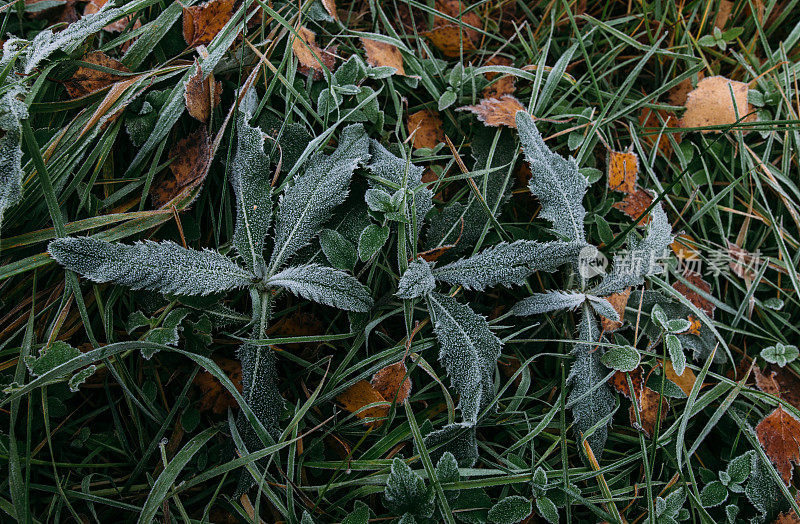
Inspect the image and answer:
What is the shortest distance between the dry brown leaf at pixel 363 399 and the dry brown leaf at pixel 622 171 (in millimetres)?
1057

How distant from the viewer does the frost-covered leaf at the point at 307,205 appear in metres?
1.51

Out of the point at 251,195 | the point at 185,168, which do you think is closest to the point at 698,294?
the point at 251,195

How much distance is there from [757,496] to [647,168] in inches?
42.4

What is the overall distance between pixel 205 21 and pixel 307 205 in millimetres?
733

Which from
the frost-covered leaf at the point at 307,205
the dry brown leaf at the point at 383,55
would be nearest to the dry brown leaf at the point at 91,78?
the frost-covered leaf at the point at 307,205

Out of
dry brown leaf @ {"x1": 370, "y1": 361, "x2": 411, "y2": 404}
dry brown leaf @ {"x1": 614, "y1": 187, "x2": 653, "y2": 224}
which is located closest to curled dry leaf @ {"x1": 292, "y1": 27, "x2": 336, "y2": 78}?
dry brown leaf @ {"x1": 370, "y1": 361, "x2": 411, "y2": 404}

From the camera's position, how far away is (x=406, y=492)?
4.43ft

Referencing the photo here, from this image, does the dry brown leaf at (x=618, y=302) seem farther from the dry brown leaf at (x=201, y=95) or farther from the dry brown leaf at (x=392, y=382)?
the dry brown leaf at (x=201, y=95)

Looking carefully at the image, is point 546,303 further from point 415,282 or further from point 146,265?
point 146,265

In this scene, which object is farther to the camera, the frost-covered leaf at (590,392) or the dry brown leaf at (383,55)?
the dry brown leaf at (383,55)

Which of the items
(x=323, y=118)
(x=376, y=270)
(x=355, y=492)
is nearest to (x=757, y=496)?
(x=355, y=492)

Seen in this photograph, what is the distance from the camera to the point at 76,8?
1.79 meters

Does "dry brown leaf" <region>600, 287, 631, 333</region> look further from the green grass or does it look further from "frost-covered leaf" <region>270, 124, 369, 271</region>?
"frost-covered leaf" <region>270, 124, 369, 271</region>

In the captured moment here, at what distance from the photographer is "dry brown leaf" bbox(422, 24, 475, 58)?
192 cm
